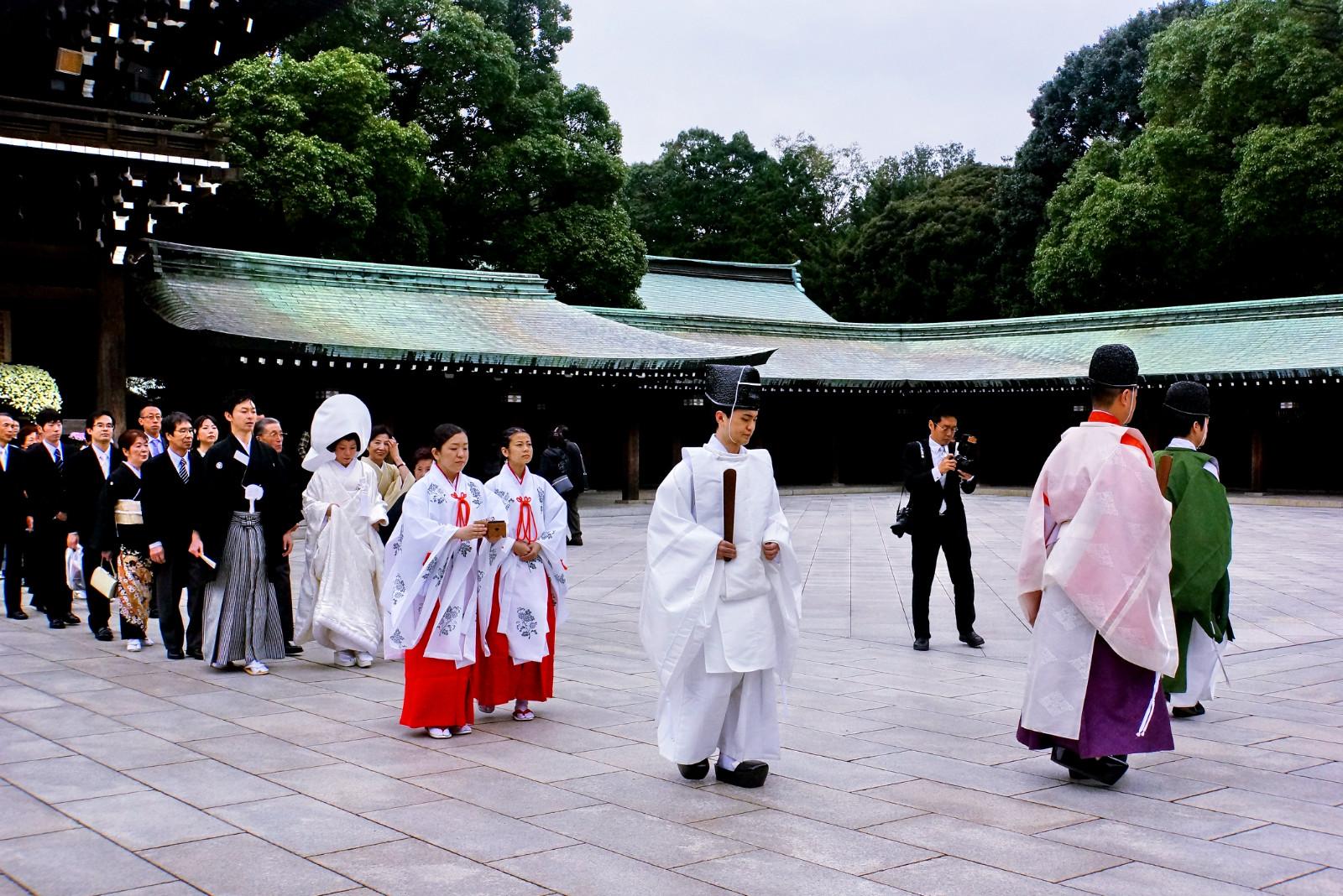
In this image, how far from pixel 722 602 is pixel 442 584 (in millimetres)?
1641

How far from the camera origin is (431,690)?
571 cm

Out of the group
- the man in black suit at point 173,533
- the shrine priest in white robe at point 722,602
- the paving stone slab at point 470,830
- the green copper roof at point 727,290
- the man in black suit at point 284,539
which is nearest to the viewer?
the paving stone slab at point 470,830

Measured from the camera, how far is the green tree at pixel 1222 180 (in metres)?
28.8

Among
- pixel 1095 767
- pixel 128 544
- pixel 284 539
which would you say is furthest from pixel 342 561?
pixel 1095 767

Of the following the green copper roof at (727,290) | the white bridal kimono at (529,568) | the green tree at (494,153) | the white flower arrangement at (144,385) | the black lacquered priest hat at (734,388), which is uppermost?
the green tree at (494,153)

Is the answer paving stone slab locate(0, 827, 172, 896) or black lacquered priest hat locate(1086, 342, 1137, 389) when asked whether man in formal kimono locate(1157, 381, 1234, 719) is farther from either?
paving stone slab locate(0, 827, 172, 896)

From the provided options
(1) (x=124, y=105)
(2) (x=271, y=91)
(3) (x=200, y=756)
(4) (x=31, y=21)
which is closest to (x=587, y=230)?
(2) (x=271, y=91)

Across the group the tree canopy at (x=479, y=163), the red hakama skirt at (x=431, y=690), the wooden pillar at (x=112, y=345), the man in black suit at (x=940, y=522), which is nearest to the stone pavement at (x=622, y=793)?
the red hakama skirt at (x=431, y=690)

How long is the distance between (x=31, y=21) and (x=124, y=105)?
2.19 m

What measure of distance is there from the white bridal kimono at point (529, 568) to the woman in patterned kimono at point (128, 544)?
340 cm

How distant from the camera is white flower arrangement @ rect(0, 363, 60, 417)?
13672 millimetres

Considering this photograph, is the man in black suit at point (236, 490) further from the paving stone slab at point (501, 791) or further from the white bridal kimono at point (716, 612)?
the white bridal kimono at point (716, 612)

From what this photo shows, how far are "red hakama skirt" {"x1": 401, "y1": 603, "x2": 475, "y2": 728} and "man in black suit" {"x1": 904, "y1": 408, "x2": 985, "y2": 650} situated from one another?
3753 millimetres

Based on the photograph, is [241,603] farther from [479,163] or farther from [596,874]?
[479,163]
